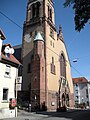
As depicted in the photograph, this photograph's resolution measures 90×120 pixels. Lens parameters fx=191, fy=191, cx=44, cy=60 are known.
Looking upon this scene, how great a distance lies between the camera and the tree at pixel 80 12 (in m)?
12.3

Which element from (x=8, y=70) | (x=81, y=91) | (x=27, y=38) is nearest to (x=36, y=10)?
(x=27, y=38)

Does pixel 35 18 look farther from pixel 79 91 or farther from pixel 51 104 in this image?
pixel 79 91

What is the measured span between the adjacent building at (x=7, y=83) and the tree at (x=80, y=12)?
11.5 meters

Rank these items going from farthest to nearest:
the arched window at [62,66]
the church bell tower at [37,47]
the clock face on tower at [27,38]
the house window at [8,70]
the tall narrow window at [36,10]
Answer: the arched window at [62,66] → the tall narrow window at [36,10] → the clock face on tower at [27,38] → the church bell tower at [37,47] → the house window at [8,70]

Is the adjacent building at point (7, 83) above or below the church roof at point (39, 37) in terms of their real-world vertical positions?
below

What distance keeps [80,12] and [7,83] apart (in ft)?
43.8

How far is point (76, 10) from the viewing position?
510 inches

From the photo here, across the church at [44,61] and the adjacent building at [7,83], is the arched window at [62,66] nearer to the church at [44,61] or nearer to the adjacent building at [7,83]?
the church at [44,61]

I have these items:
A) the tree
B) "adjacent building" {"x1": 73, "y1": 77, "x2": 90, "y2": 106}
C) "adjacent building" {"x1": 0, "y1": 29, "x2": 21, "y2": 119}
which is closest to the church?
"adjacent building" {"x1": 0, "y1": 29, "x2": 21, "y2": 119}

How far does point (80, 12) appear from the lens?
12.8 meters

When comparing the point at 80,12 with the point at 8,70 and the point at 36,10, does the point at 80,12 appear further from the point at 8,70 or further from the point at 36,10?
the point at 36,10

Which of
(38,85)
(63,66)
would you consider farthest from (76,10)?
(63,66)

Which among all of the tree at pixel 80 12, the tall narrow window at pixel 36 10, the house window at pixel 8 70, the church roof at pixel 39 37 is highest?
the tall narrow window at pixel 36 10

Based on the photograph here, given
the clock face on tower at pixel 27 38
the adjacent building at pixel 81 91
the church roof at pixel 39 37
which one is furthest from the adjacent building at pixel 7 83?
the adjacent building at pixel 81 91
